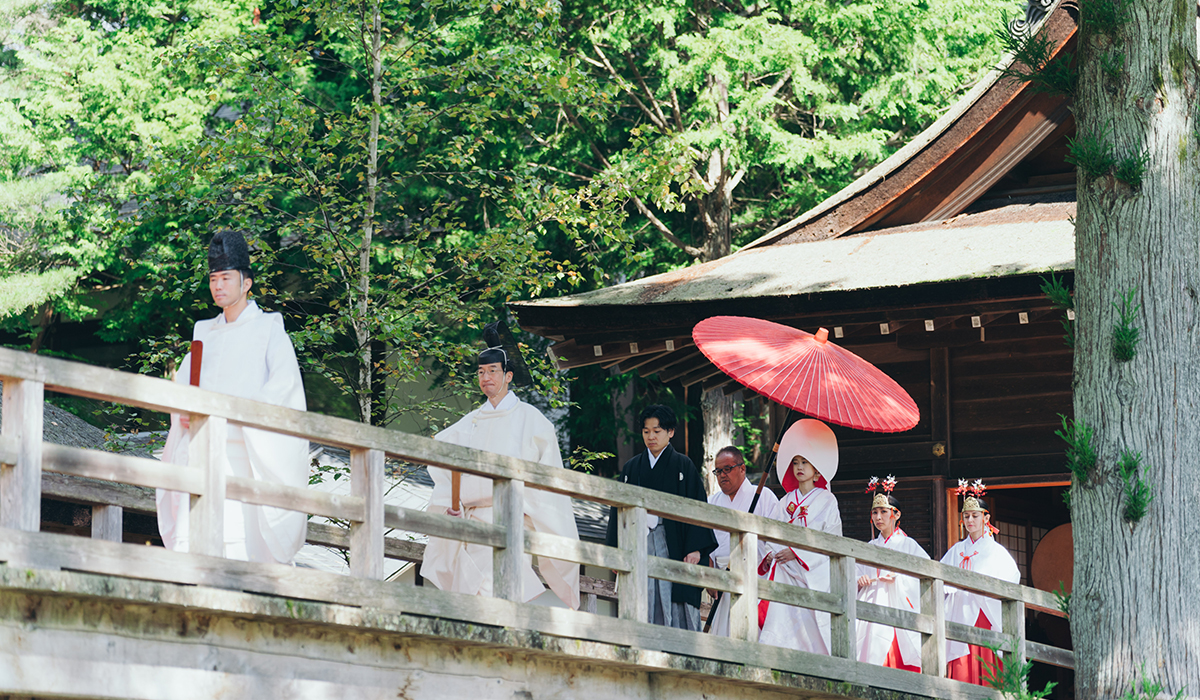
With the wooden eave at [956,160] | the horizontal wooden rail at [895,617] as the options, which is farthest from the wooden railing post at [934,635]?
the wooden eave at [956,160]

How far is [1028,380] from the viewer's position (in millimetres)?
9609

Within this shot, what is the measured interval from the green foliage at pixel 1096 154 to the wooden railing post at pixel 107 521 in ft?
16.1

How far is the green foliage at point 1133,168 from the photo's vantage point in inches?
247

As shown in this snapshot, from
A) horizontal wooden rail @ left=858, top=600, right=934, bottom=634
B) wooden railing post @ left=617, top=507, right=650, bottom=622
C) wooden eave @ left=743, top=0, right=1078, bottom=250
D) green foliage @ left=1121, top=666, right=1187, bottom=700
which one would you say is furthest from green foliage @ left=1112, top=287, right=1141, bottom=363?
wooden eave @ left=743, top=0, right=1078, bottom=250

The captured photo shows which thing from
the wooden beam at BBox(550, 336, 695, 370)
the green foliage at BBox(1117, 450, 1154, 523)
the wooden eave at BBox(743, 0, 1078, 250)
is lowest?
the green foliage at BBox(1117, 450, 1154, 523)

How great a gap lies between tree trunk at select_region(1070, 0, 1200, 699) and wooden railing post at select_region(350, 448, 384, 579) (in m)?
3.47

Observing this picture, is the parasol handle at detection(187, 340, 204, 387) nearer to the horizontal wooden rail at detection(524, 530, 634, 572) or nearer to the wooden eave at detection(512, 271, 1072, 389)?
the horizontal wooden rail at detection(524, 530, 634, 572)

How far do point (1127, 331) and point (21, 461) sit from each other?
15.8 feet

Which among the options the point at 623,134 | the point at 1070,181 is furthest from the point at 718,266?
the point at 623,134

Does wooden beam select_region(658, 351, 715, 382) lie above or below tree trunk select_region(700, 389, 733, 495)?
below

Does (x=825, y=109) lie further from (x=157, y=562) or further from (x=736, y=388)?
(x=157, y=562)

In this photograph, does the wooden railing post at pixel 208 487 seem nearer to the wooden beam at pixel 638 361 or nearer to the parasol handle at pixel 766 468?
the parasol handle at pixel 766 468

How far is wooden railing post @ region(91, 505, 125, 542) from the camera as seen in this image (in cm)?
638

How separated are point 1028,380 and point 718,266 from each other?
2455 millimetres
